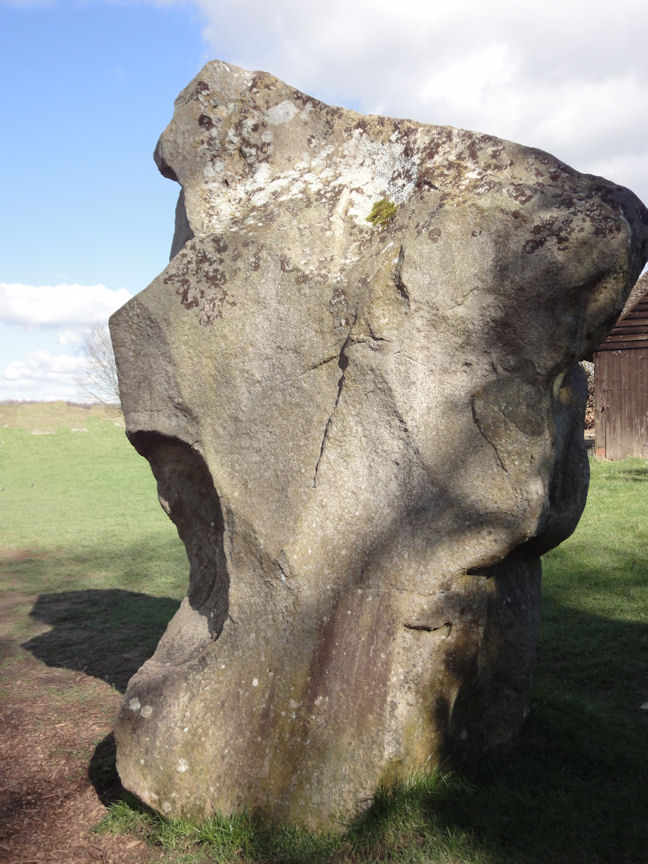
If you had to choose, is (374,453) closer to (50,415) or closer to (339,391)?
(339,391)

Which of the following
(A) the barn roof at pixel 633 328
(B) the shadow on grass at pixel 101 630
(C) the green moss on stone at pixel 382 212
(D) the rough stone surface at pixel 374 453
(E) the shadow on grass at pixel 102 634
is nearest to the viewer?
(D) the rough stone surface at pixel 374 453

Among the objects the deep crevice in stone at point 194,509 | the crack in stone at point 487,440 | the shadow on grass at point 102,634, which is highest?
the crack in stone at point 487,440

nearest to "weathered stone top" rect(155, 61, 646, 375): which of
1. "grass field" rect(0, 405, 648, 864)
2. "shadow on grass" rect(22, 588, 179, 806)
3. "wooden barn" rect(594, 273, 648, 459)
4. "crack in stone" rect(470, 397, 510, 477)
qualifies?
"crack in stone" rect(470, 397, 510, 477)

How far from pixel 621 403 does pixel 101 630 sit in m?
12.9

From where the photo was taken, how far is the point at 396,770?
3178mm

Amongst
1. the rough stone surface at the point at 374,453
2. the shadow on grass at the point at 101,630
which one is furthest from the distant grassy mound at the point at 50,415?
the rough stone surface at the point at 374,453

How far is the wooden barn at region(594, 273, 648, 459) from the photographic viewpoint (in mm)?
16094

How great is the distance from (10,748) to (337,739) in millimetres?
2254

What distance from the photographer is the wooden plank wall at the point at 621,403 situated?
16.1m

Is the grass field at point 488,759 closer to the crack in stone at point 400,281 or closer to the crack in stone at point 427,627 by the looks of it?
the crack in stone at point 427,627

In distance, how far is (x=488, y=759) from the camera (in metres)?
3.63

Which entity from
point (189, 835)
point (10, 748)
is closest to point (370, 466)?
point (189, 835)

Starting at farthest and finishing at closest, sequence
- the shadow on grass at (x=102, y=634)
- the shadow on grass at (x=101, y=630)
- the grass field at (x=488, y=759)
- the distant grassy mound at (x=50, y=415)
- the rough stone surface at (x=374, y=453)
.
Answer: the distant grassy mound at (x=50, y=415) < the shadow on grass at (x=101, y=630) < the shadow on grass at (x=102, y=634) < the rough stone surface at (x=374, y=453) < the grass field at (x=488, y=759)

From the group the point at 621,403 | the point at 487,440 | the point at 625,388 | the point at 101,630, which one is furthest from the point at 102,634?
the point at 625,388
